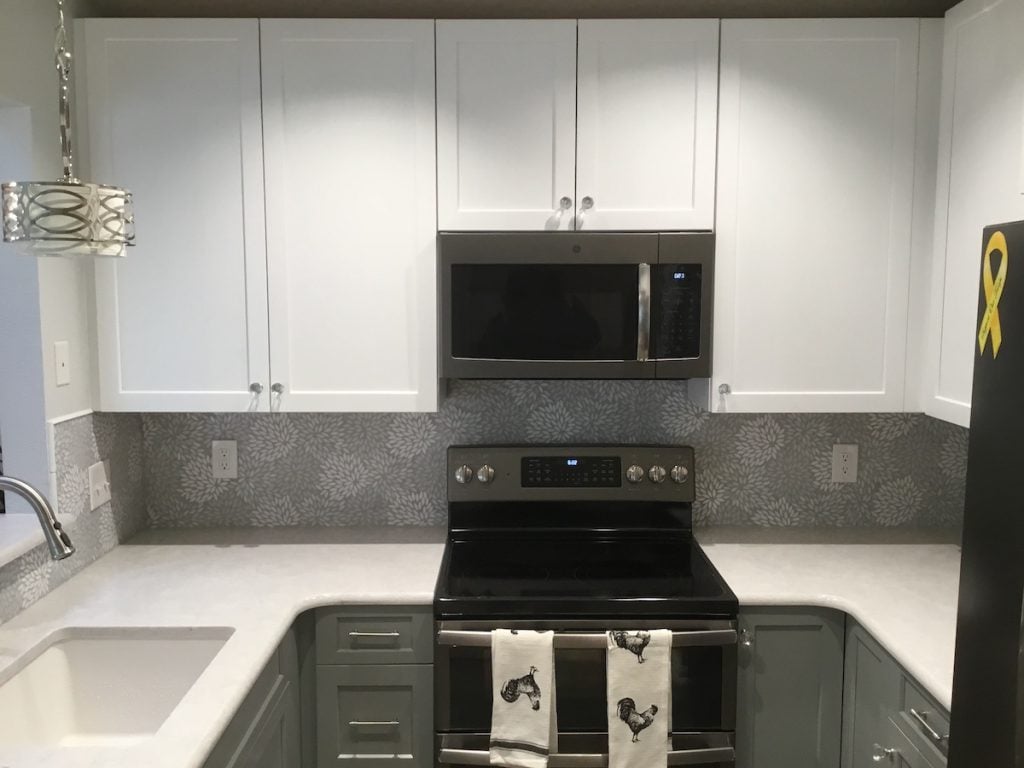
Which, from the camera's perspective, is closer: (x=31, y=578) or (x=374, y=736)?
(x=31, y=578)

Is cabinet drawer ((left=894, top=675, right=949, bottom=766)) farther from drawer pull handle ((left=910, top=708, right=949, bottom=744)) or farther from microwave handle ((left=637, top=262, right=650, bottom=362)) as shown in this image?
microwave handle ((left=637, top=262, right=650, bottom=362))

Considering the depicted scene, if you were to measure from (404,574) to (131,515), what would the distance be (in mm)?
903

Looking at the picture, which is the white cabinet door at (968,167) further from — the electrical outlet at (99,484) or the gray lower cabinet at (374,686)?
the electrical outlet at (99,484)

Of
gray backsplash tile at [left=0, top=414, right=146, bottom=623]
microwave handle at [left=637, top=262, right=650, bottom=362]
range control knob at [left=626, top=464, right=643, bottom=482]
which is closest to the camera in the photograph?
gray backsplash tile at [left=0, top=414, right=146, bottom=623]

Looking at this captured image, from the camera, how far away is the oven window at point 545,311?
2156mm

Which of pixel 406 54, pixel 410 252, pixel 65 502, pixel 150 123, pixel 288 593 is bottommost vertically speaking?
pixel 288 593

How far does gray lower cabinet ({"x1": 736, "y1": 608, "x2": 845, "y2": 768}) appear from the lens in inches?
80.4

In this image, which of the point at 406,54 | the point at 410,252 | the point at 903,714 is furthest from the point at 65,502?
the point at 903,714

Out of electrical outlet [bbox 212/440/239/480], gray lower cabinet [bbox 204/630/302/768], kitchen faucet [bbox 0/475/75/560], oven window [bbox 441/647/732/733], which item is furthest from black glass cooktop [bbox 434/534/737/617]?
kitchen faucet [bbox 0/475/75/560]

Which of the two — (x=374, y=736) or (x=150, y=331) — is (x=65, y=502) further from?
(x=374, y=736)

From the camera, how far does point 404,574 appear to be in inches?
85.3

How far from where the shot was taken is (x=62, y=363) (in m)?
2.07

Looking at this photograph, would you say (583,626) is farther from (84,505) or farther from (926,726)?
(84,505)

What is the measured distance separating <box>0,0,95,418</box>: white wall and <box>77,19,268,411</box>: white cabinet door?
1.7 inches
